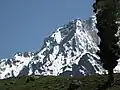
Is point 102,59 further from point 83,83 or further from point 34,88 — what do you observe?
point 34,88

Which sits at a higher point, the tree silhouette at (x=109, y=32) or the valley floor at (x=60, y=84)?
the tree silhouette at (x=109, y=32)

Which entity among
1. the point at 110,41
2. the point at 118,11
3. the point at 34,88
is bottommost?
the point at 34,88

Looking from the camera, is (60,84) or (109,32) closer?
(109,32)

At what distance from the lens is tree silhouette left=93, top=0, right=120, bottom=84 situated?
61438 millimetres

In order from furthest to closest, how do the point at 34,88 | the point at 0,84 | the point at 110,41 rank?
the point at 0,84
the point at 34,88
the point at 110,41

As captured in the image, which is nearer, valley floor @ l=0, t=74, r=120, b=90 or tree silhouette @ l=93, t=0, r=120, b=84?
tree silhouette @ l=93, t=0, r=120, b=84

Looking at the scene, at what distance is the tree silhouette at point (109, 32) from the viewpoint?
61438 millimetres

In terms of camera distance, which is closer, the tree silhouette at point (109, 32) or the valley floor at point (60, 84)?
the tree silhouette at point (109, 32)

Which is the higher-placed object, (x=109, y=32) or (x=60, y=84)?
(x=109, y=32)

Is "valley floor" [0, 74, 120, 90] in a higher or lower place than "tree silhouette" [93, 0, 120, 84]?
lower

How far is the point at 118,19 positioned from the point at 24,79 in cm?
2757

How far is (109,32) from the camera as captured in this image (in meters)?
61.8

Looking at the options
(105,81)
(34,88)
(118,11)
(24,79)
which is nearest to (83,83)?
(105,81)

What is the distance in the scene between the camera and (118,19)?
6250 centimetres
